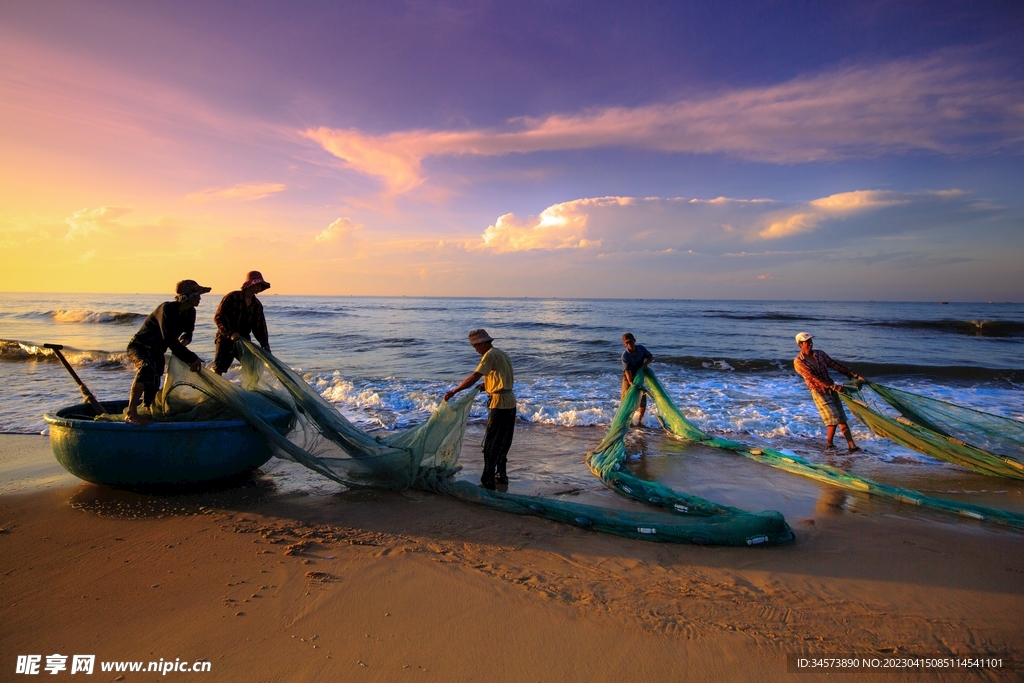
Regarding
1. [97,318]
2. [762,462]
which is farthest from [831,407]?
[97,318]

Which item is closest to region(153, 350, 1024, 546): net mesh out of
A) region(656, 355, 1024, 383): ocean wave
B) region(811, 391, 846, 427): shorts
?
region(811, 391, 846, 427): shorts

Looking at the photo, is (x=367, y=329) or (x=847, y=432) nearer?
(x=847, y=432)

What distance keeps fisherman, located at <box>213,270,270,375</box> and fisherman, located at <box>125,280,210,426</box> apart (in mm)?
416

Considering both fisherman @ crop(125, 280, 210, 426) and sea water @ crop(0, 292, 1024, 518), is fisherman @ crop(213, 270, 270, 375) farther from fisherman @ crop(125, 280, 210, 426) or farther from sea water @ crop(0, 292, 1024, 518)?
sea water @ crop(0, 292, 1024, 518)

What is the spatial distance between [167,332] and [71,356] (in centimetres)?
1573

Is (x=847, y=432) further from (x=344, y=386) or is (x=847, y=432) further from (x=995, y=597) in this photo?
(x=344, y=386)

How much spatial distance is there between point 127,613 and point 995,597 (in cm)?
522

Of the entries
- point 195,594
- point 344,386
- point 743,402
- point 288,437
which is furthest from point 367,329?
point 195,594

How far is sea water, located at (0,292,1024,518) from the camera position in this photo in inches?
309

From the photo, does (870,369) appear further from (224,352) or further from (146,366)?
(146,366)

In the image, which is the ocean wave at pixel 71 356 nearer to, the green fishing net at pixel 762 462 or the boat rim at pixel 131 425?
the boat rim at pixel 131 425

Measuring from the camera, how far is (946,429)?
20.1ft

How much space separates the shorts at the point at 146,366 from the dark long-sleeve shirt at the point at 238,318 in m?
0.65

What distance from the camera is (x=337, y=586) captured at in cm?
321
